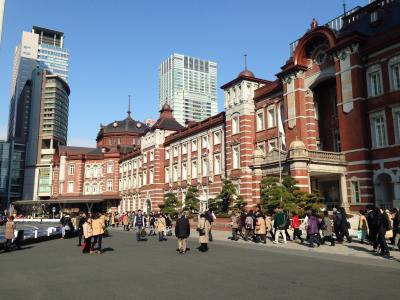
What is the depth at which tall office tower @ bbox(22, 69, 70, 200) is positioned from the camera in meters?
115

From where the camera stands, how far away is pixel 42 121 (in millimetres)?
120562

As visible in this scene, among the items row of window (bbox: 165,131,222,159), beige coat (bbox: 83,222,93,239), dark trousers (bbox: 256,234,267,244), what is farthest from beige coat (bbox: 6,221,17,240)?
row of window (bbox: 165,131,222,159)

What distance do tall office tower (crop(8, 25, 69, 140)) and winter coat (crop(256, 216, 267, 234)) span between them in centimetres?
15053

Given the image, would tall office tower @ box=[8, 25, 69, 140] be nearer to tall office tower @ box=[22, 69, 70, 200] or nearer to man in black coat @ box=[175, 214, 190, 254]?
tall office tower @ box=[22, 69, 70, 200]

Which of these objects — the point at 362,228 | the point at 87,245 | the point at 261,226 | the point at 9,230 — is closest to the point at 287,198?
the point at 261,226

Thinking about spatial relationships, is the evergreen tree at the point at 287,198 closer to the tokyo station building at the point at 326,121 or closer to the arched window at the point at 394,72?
the tokyo station building at the point at 326,121

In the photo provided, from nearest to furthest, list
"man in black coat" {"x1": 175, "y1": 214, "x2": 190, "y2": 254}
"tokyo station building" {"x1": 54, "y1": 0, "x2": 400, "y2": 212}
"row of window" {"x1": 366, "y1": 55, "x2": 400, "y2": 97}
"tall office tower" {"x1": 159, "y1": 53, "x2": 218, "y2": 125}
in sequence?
"man in black coat" {"x1": 175, "y1": 214, "x2": 190, "y2": 254}
"row of window" {"x1": 366, "y1": 55, "x2": 400, "y2": 97}
"tokyo station building" {"x1": 54, "y1": 0, "x2": 400, "y2": 212}
"tall office tower" {"x1": 159, "y1": 53, "x2": 218, "y2": 125}

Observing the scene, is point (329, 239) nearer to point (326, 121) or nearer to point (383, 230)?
point (383, 230)

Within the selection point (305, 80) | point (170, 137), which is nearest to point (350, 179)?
point (305, 80)

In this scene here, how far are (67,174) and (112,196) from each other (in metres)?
12.4

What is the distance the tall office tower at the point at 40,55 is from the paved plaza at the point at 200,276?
15406 cm

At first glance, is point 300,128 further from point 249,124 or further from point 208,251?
point 208,251

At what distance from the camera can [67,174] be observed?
249 ft

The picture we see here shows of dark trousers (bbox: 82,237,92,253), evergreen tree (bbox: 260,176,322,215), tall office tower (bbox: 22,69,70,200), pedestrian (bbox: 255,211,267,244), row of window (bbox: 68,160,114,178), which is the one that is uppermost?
tall office tower (bbox: 22,69,70,200)
